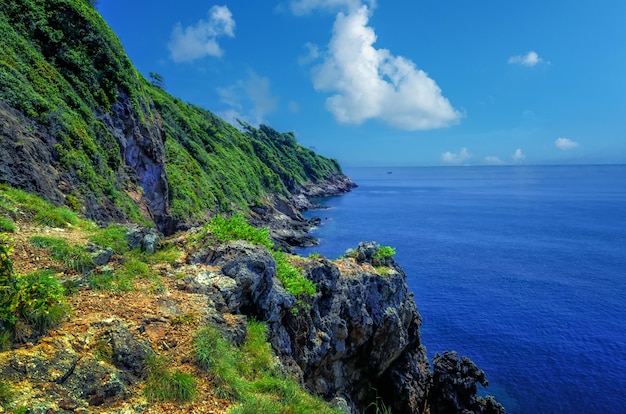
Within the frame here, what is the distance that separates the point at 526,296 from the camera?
49.8 metres

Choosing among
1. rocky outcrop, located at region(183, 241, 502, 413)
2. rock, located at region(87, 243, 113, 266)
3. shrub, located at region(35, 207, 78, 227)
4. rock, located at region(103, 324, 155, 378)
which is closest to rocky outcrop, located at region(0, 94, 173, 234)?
shrub, located at region(35, 207, 78, 227)

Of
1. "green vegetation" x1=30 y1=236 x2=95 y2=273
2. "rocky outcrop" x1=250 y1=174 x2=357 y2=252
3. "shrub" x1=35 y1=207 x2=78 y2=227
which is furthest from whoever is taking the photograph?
"rocky outcrop" x1=250 y1=174 x2=357 y2=252

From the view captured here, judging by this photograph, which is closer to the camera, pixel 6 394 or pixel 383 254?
pixel 6 394

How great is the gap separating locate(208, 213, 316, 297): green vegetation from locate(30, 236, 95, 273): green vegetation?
486 centimetres

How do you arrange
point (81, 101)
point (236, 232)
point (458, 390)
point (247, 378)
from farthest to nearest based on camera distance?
point (81, 101), point (458, 390), point (236, 232), point (247, 378)

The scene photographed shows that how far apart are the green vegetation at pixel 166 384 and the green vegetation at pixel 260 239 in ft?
21.8

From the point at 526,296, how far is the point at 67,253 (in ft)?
173

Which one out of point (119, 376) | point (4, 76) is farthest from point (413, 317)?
point (4, 76)

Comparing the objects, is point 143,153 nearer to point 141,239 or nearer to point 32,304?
point 141,239

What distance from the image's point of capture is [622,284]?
52.0m

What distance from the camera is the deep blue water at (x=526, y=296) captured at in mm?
33125

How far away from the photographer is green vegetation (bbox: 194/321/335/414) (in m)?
9.04

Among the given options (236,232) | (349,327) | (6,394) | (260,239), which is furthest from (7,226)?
(349,327)

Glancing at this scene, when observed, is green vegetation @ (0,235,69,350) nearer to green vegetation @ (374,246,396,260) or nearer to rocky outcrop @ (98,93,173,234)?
green vegetation @ (374,246,396,260)
